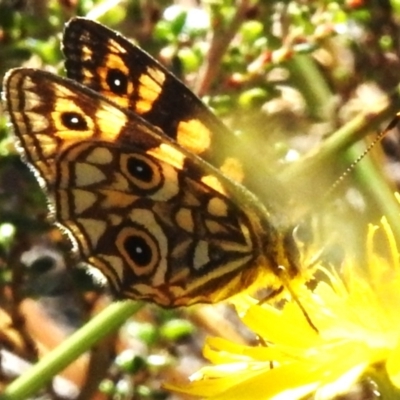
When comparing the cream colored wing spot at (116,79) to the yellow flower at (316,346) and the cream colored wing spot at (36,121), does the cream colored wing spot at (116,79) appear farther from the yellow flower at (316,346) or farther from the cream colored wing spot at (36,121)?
the yellow flower at (316,346)

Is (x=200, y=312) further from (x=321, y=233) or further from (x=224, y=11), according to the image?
(x=224, y=11)

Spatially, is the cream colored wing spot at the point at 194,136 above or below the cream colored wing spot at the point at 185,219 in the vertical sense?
above

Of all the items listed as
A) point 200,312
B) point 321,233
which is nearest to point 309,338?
point 321,233

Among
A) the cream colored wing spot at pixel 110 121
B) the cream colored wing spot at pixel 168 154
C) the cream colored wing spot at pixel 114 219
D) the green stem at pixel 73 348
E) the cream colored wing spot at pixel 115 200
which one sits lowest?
the green stem at pixel 73 348

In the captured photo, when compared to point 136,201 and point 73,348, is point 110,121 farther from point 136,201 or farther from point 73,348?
point 73,348

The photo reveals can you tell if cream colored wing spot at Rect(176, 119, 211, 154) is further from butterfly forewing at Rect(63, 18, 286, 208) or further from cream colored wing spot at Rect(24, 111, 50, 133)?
cream colored wing spot at Rect(24, 111, 50, 133)

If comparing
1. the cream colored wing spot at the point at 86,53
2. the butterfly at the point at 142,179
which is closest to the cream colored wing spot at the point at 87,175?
the butterfly at the point at 142,179

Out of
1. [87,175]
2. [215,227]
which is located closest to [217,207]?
[215,227]
